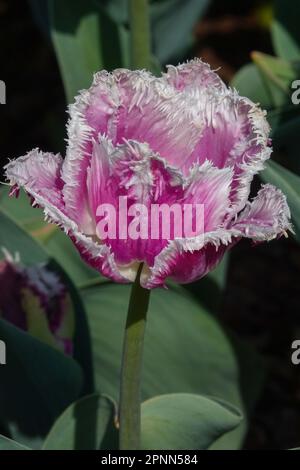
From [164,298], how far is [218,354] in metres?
0.13

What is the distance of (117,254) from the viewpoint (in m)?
0.74

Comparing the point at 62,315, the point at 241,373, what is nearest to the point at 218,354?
→ the point at 241,373

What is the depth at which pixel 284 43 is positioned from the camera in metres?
1.48

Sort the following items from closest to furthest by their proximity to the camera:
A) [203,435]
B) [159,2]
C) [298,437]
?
[203,435], [298,437], [159,2]

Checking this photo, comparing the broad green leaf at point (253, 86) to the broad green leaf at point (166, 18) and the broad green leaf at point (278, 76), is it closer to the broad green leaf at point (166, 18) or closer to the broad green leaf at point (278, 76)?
the broad green leaf at point (278, 76)

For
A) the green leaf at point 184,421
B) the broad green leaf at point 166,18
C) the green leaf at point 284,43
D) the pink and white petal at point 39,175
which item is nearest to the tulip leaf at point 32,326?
the green leaf at point 184,421

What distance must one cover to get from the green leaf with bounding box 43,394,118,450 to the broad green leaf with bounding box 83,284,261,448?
177 millimetres

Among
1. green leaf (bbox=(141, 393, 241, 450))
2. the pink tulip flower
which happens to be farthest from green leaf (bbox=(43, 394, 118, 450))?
the pink tulip flower

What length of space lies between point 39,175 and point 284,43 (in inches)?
31.6

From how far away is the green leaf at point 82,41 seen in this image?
4.43 feet

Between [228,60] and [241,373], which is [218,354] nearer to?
[241,373]

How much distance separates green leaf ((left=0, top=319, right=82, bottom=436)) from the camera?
3.32ft

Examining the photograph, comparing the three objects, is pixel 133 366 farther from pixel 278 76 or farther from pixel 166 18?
pixel 166 18

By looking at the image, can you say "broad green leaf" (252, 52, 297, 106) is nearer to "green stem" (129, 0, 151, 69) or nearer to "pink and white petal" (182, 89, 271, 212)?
"green stem" (129, 0, 151, 69)
